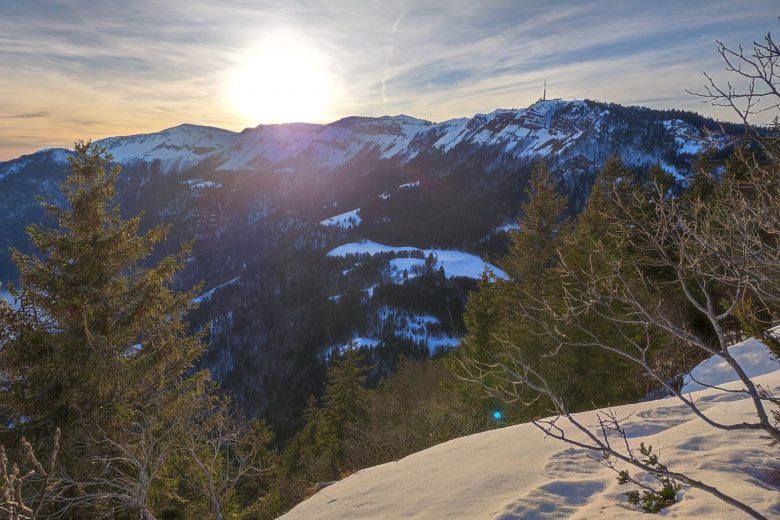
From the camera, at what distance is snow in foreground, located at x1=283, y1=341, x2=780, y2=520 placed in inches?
162

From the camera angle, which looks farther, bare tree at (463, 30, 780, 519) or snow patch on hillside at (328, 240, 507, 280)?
snow patch on hillside at (328, 240, 507, 280)

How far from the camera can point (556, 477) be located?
5.36 meters

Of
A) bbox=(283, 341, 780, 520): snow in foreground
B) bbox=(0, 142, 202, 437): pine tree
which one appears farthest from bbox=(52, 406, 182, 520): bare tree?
bbox=(283, 341, 780, 520): snow in foreground

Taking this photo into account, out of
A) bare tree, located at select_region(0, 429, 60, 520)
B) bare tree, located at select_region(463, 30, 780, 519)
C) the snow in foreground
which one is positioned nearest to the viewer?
bare tree, located at select_region(0, 429, 60, 520)

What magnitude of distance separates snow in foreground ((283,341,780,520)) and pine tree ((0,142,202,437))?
5012 millimetres

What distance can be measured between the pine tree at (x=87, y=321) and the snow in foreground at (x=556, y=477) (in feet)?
16.4

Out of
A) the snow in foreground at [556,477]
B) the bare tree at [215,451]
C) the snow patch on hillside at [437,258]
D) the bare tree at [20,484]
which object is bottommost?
the bare tree at [215,451]

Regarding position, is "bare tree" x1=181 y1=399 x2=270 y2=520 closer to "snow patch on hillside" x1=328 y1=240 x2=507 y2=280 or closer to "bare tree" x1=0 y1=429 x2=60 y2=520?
"bare tree" x1=0 y1=429 x2=60 y2=520

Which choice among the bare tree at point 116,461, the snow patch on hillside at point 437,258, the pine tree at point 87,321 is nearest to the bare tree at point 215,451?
the bare tree at point 116,461

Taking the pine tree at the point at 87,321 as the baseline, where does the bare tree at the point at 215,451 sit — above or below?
below

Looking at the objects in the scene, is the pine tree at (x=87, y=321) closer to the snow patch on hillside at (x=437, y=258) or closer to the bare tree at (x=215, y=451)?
the bare tree at (x=215, y=451)

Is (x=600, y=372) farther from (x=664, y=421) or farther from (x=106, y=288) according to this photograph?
(x=106, y=288)

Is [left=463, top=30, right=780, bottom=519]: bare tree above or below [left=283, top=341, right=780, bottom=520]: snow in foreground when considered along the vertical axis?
above

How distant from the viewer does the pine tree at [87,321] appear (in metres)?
8.88
